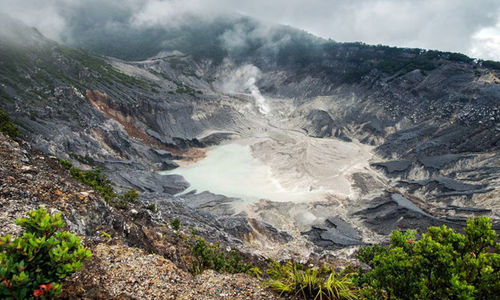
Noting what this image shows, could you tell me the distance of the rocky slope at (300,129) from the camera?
3853 cm

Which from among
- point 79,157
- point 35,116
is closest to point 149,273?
point 79,157

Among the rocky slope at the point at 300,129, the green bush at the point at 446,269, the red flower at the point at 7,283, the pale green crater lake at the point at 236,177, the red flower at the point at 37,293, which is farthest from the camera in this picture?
the pale green crater lake at the point at 236,177

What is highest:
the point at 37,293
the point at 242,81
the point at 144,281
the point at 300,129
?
the point at 242,81

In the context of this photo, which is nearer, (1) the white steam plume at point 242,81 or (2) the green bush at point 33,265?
(2) the green bush at point 33,265

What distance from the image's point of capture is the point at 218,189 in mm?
49000

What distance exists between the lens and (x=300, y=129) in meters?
87.4

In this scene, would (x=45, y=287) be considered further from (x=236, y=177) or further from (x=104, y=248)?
(x=236, y=177)

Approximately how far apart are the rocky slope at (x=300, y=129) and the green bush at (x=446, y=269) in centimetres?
1954

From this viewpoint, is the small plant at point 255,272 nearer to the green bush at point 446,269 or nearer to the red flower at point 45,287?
the green bush at point 446,269

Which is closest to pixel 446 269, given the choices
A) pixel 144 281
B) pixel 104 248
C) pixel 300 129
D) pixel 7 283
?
pixel 144 281

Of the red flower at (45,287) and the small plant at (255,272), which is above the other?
the red flower at (45,287)

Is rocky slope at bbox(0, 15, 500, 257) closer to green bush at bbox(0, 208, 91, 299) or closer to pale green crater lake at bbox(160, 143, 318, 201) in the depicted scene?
pale green crater lake at bbox(160, 143, 318, 201)

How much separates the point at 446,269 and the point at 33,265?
7.03 meters

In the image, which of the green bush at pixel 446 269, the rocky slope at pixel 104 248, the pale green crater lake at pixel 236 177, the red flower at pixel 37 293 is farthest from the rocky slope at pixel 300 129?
the red flower at pixel 37 293
